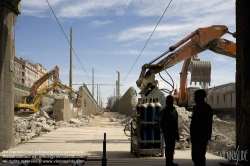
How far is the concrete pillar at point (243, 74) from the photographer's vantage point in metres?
6.81

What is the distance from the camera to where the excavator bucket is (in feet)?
57.3

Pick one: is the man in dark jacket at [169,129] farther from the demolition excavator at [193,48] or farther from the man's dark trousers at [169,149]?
the demolition excavator at [193,48]

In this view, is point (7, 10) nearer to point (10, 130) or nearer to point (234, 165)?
point (10, 130)

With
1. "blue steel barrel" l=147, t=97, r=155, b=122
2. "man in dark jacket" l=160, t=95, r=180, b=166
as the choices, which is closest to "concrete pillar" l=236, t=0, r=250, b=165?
"man in dark jacket" l=160, t=95, r=180, b=166

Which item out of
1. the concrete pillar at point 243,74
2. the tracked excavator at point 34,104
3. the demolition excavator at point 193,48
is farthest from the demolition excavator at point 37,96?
the concrete pillar at point 243,74

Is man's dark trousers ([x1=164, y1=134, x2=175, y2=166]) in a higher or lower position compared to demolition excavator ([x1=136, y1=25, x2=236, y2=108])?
lower

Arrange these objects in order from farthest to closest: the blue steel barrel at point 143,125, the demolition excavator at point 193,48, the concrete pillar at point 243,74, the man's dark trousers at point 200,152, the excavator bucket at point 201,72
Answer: the excavator bucket at point 201,72
the demolition excavator at point 193,48
the blue steel barrel at point 143,125
the concrete pillar at point 243,74
the man's dark trousers at point 200,152

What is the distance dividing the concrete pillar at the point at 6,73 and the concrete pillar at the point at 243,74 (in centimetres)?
597

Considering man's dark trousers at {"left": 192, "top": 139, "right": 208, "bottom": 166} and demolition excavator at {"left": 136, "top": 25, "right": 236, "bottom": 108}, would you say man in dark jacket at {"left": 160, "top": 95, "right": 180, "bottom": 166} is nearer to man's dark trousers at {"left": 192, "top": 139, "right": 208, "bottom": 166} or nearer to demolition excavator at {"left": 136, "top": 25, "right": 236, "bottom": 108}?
man's dark trousers at {"left": 192, "top": 139, "right": 208, "bottom": 166}

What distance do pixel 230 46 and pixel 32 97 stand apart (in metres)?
26.6

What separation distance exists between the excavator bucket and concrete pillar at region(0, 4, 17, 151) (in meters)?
9.96

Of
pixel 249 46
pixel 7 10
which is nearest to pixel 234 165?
pixel 249 46

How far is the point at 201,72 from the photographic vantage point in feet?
58.4

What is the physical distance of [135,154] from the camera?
29.9 ft
